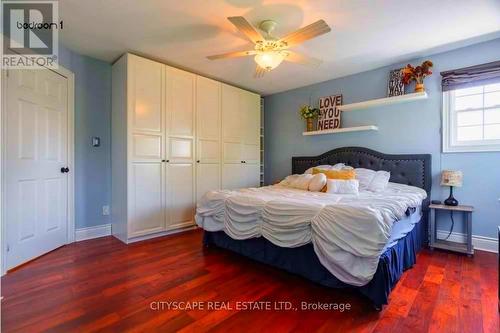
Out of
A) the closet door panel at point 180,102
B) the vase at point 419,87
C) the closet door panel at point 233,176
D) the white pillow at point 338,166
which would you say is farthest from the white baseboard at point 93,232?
the vase at point 419,87

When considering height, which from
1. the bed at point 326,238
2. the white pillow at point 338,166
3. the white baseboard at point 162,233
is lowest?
the white baseboard at point 162,233

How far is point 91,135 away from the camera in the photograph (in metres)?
3.31

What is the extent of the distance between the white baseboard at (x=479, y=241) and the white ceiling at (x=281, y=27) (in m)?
2.32

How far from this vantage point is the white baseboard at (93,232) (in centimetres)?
318

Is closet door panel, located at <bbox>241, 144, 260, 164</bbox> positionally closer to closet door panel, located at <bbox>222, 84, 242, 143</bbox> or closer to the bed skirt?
closet door panel, located at <bbox>222, 84, 242, 143</bbox>

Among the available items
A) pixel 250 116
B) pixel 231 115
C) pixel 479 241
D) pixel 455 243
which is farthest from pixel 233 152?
pixel 479 241

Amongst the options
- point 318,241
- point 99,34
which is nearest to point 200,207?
point 318,241

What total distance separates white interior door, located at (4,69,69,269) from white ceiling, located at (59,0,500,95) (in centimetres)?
71

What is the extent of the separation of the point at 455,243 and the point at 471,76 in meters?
2.02

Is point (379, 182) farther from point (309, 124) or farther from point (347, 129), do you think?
point (309, 124)

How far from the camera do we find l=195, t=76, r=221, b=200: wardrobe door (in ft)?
12.5

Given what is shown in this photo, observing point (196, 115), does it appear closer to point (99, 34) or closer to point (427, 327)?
point (99, 34)

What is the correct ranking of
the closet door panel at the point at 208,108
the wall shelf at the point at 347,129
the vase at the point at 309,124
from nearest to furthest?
the wall shelf at the point at 347,129, the closet door panel at the point at 208,108, the vase at the point at 309,124

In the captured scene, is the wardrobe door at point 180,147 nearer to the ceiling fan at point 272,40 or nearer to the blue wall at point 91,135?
the blue wall at point 91,135
